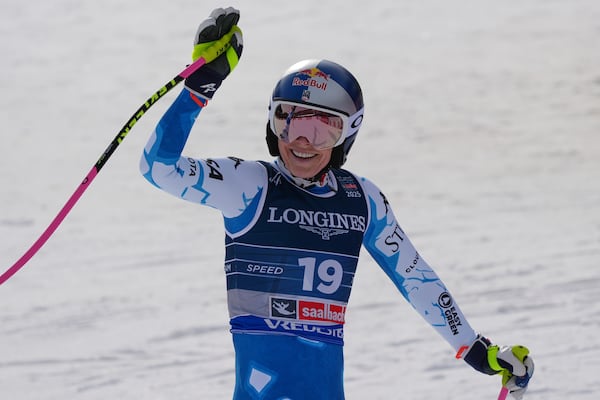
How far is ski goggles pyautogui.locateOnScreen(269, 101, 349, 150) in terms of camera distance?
157 inches

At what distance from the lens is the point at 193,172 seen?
3.83 meters

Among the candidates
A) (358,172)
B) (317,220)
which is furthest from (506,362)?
(358,172)

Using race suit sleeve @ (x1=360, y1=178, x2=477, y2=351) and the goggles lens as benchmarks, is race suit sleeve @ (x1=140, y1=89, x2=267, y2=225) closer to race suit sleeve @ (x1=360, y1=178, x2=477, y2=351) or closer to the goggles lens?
the goggles lens

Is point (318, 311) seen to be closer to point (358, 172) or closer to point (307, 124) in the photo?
point (307, 124)

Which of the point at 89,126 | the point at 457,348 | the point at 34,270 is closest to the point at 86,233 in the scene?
the point at 34,270

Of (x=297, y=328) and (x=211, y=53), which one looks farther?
(x=297, y=328)

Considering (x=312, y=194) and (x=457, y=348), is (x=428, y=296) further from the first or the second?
(x=312, y=194)

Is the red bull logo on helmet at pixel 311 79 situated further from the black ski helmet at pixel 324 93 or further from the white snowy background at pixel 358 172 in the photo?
the white snowy background at pixel 358 172

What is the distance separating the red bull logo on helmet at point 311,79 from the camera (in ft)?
13.2

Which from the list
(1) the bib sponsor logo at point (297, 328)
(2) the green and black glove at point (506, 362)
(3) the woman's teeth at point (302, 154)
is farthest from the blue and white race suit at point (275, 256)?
(2) the green and black glove at point (506, 362)

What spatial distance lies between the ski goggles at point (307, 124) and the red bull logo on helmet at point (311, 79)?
0.08 m

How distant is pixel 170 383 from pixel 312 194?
3821 millimetres

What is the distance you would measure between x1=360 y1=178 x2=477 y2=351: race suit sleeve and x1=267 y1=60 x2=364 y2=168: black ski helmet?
0.27 meters

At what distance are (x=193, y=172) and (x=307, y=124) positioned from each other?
1.49ft
